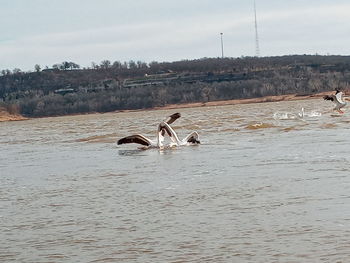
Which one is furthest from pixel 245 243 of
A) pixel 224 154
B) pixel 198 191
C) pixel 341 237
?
pixel 224 154

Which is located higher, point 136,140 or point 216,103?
point 136,140

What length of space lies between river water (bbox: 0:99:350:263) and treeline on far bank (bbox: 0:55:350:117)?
98.2m

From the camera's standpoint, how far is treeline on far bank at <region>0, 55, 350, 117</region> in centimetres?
12419

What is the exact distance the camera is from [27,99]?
133m

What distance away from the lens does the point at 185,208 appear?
1211cm

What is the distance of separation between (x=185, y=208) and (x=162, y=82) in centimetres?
13089

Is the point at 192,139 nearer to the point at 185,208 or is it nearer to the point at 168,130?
the point at 168,130

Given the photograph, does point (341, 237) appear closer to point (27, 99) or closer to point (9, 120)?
point (9, 120)

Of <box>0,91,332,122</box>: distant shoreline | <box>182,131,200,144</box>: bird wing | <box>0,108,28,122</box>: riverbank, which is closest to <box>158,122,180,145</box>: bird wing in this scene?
<box>182,131,200,144</box>: bird wing

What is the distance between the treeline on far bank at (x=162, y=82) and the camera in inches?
4889

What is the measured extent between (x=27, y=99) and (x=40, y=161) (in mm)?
110965

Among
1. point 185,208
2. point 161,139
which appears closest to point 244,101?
point 161,139

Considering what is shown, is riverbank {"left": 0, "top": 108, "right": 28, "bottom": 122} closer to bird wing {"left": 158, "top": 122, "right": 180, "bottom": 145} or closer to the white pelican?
the white pelican

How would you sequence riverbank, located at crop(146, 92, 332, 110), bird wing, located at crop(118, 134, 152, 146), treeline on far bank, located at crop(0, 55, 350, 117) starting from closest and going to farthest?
bird wing, located at crop(118, 134, 152, 146) → riverbank, located at crop(146, 92, 332, 110) → treeline on far bank, located at crop(0, 55, 350, 117)
